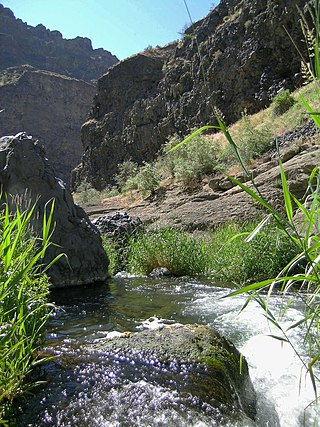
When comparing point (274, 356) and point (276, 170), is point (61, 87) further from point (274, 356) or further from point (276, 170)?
point (274, 356)

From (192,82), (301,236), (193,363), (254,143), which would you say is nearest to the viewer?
(301,236)

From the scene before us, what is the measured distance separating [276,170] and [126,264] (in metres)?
4.20

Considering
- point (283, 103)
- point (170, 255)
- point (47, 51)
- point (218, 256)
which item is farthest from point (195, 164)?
point (47, 51)

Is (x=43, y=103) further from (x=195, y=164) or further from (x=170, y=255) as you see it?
(x=170, y=255)

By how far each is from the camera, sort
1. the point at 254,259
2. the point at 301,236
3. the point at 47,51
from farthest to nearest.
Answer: the point at 47,51, the point at 254,259, the point at 301,236

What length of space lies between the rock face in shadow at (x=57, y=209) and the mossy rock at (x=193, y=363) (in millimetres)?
→ 3559

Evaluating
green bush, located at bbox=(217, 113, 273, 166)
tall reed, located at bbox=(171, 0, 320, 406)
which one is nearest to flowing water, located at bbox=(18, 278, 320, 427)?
tall reed, located at bbox=(171, 0, 320, 406)

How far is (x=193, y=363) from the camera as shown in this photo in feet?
8.13

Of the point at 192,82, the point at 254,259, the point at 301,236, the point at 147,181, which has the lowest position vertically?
the point at 254,259

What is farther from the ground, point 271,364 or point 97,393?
point 97,393

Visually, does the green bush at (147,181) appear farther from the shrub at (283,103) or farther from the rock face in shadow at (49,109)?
the rock face in shadow at (49,109)

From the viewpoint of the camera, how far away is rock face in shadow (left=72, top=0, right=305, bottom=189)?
66.7ft

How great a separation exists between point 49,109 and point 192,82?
42647mm

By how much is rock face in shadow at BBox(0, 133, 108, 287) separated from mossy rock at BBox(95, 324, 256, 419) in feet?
11.7
